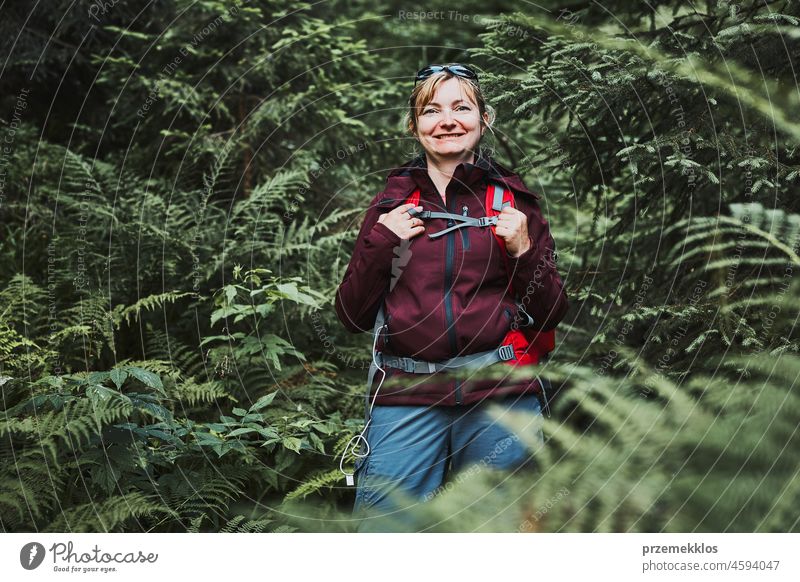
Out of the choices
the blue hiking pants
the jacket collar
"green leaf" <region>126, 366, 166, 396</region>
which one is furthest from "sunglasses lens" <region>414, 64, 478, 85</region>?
"green leaf" <region>126, 366, 166, 396</region>

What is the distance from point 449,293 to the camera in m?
3.42

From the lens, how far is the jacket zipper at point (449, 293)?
3.37 metres

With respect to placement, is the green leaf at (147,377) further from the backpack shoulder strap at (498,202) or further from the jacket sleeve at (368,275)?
the backpack shoulder strap at (498,202)

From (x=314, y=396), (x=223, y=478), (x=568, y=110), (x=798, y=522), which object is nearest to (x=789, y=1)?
(x=568, y=110)

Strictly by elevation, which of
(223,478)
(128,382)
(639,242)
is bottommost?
(223,478)

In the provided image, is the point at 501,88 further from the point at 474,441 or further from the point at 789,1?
the point at 474,441

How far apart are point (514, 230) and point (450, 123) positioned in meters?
0.66

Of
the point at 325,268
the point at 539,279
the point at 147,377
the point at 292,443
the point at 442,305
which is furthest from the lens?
the point at 325,268

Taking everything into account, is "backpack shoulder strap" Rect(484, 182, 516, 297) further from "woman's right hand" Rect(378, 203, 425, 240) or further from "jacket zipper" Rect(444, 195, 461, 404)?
"woman's right hand" Rect(378, 203, 425, 240)

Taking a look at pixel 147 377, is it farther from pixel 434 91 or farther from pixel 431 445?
pixel 434 91

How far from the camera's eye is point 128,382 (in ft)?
17.9

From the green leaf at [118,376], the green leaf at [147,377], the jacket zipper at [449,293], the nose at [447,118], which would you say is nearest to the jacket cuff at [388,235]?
the jacket zipper at [449,293]

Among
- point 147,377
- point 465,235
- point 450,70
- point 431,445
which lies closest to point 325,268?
point 147,377

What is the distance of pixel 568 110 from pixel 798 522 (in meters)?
3.79
